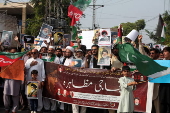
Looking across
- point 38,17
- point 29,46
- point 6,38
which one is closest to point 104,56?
point 6,38

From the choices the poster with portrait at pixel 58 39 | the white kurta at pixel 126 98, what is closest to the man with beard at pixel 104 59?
the white kurta at pixel 126 98

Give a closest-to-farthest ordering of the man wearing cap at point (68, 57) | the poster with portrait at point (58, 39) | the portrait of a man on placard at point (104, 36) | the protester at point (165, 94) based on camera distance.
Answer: the protester at point (165, 94)
the man wearing cap at point (68, 57)
the portrait of a man on placard at point (104, 36)
the poster with portrait at point (58, 39)

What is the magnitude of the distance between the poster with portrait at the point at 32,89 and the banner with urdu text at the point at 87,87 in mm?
530

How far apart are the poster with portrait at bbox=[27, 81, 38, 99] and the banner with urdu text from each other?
0.53m

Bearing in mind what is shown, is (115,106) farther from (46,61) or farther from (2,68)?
(2,68)

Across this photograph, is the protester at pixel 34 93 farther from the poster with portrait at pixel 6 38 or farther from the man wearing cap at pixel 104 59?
the poster with portrait at pixel 6 38

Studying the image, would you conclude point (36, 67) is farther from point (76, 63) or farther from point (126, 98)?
point (126, 98)

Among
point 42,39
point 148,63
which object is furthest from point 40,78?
point 42,39

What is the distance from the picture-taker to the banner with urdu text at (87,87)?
250 inches

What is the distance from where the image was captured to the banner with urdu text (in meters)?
6.36

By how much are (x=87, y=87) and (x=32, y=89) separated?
142 centimetres

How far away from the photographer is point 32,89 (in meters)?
6.79

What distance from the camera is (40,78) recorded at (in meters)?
7.03

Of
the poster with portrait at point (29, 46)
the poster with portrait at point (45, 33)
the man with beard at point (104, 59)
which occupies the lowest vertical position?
the man with beard at point (104, 59)
